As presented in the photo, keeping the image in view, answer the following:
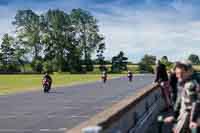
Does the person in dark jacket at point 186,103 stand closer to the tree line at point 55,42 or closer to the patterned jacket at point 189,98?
the patterned jacket at point 189,98

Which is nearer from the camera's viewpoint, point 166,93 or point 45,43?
point 166,93

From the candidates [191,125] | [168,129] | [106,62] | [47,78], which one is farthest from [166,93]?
[106,62]

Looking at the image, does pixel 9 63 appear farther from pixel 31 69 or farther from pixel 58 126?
pixel 58 126

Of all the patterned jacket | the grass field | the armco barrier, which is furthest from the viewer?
the grass field

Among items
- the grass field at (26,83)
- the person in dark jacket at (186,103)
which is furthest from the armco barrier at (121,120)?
the grass field at (26,83)

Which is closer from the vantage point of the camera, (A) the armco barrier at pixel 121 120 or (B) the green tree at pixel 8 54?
(A) the armco barrier at pixel 121 120

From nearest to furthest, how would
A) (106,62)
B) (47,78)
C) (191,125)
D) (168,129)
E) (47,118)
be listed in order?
(191,125)
(168,129)
(47,118)
(47,78)
(106,62)

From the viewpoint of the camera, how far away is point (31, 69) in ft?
527

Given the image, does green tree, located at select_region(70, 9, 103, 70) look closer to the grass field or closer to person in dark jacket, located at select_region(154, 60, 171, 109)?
the grass field

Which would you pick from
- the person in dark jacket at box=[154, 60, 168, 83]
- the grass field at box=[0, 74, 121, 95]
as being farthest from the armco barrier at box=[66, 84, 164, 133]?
the grass field at box=[0, 74, 121, 95]

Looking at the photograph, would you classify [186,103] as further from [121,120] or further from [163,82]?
[163,82]

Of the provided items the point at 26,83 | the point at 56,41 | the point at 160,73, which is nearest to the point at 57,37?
the point at 56,41

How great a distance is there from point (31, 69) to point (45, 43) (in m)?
8.96

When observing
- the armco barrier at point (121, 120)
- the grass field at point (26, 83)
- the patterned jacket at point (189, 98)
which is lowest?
the grass field at point (26, 83)
